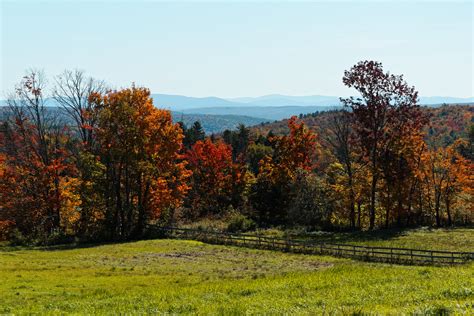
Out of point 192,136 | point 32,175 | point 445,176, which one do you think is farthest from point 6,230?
point 192,136

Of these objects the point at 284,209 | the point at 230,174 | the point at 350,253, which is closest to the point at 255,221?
the point at 284,209

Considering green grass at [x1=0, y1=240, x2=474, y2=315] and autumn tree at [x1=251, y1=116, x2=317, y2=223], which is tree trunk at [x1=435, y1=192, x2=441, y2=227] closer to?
autumn tree at [x1=251, y1=116, x2=317, y2=223]

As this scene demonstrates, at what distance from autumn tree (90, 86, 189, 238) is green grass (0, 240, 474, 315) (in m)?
16.8

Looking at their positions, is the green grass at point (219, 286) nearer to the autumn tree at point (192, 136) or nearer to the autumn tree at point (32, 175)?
the autumn tree at point (32, 175)

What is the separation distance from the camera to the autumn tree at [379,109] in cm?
5509

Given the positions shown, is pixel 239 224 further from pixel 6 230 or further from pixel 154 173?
pixel 6 230

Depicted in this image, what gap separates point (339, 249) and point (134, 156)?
26.7 metres

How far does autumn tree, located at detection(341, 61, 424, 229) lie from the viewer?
55094mm

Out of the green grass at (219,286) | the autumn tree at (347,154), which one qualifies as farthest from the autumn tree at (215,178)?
the green grass at (219,286)

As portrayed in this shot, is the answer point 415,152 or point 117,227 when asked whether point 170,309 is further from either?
point 415,152

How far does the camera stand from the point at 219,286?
74.0 ft

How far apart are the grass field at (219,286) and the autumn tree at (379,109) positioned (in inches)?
873

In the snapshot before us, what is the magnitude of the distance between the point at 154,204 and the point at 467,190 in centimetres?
4200

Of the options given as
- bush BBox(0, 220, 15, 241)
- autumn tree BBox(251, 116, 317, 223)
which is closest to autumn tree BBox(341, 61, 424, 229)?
autumn tree BBox(251, 116, 317, 223)
